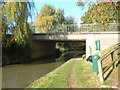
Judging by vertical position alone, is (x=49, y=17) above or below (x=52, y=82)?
above

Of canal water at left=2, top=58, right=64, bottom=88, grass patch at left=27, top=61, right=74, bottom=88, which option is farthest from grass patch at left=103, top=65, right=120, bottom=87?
canal water at left=2, top=58, right=64, bottom=88

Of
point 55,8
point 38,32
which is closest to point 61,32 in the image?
point 38,32

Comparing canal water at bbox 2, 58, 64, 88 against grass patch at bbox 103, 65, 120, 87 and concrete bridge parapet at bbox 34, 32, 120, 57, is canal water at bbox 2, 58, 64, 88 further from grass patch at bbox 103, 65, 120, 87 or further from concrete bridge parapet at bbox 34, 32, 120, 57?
concrete bridge parapet at bbox 34, 32, 120, 57

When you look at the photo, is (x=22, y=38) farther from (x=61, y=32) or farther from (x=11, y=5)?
(x=61, y=32)

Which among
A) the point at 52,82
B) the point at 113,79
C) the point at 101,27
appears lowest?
the point at 52,82

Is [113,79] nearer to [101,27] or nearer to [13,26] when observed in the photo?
[101,27]

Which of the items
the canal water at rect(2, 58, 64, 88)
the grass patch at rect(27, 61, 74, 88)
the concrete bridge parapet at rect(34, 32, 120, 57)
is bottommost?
the canal water at rect(2, 58, 64, 88)

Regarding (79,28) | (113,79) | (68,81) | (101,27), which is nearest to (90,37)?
(101,27)

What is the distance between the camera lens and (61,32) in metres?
17.0

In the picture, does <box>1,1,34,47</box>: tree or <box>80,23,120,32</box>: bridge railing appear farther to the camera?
<box>80,23,120,32</box>: bridge railing

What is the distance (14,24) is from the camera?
14.4 meters

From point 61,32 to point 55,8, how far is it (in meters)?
20.9

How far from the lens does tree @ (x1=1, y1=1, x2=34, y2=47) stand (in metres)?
13.9

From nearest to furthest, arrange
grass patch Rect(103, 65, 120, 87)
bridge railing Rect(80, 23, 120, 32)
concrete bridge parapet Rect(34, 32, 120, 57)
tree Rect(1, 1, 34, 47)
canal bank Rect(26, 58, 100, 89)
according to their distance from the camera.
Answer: grass patch Rect(103, 65, 120, 87)
canal bank Rect(26, 58, 100, 89)
tree Rect(1, 1, 34, 47)
concrete bridge parapet Rect(34, 32, 120, 57)
bridge railing Rect(80, 23, 120, 32)
